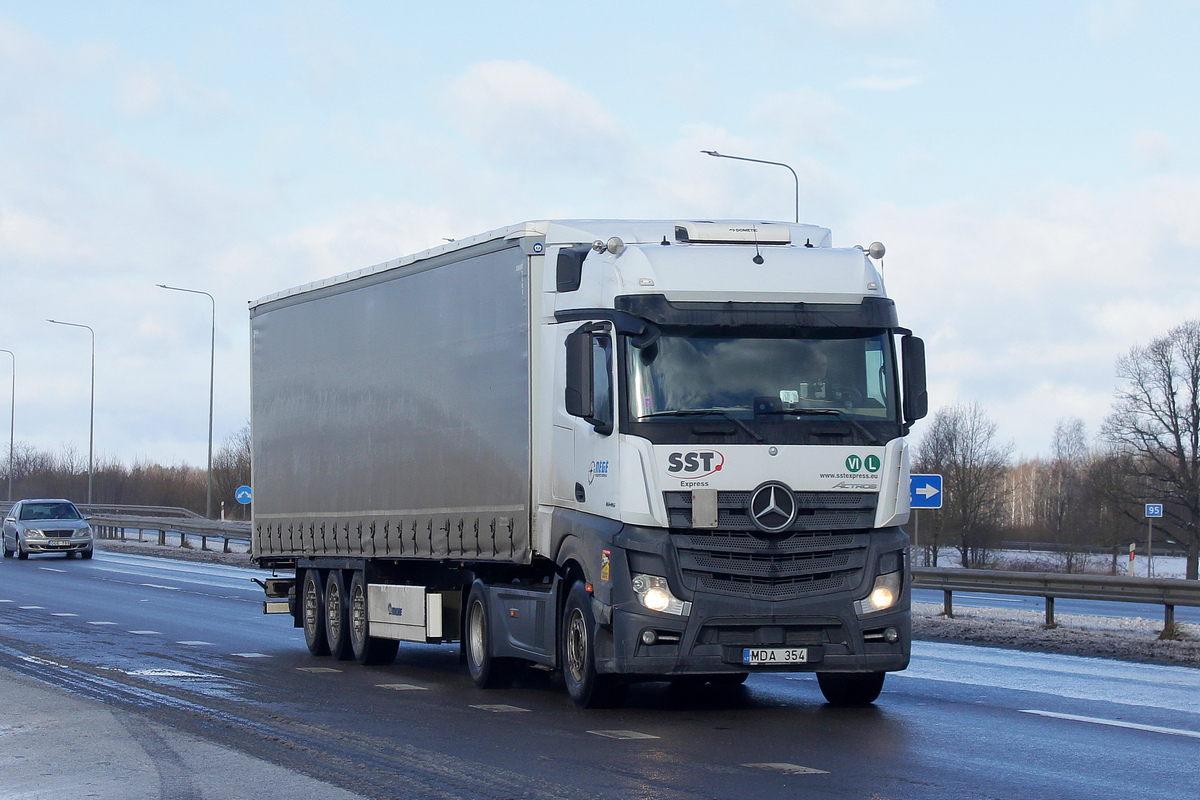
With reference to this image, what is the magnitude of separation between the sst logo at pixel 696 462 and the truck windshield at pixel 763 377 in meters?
0.33

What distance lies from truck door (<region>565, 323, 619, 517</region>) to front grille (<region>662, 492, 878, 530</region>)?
0.51 metres

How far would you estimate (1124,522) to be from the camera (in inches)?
2650

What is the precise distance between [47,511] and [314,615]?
32.8 m

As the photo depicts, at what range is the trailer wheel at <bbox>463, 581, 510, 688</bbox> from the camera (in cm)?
1348

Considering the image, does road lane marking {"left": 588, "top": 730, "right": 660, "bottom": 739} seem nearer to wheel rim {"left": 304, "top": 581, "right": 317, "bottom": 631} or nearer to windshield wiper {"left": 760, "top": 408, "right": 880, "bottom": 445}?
windshield wiper {"left": 760, "top": 408, "right": 880, "bottom": 445}

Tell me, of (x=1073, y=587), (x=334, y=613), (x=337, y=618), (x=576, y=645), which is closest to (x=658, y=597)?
(x=576, y=645)

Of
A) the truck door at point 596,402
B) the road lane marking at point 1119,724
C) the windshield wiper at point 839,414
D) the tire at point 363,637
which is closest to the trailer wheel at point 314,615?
the tire at point 363,637

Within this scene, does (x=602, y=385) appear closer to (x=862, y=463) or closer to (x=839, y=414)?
(x=839, y=414)

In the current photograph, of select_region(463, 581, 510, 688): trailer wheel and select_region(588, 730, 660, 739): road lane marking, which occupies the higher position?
select_region(463, 581, 510, 688): trailer wheel

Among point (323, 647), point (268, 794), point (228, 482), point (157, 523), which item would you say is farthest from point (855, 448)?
point (228, 482)

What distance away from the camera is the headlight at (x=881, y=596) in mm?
11219

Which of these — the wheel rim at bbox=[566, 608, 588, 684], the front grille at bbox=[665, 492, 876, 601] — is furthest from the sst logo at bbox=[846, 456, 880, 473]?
the wheel rim at bbox=[566, 608, 588, 684]

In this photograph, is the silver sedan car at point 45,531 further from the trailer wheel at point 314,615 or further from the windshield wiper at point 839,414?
the windshield wiper at point 839,414

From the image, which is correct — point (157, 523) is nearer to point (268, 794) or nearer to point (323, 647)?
point (323, 647)
